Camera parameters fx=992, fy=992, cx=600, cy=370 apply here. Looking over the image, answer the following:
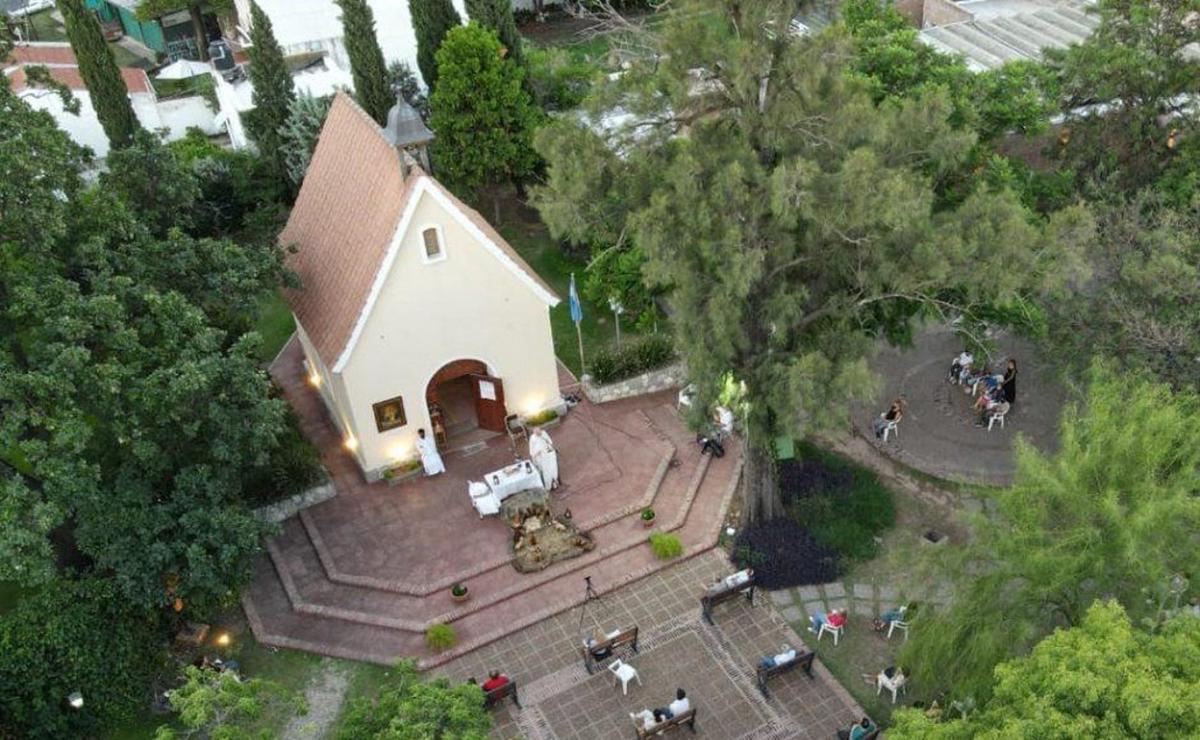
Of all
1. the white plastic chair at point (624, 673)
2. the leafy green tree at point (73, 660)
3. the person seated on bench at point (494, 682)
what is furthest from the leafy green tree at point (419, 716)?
the leafy green tree at point (73, 660)

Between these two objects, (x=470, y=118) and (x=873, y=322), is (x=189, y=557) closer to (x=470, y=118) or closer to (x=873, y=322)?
(x=873, y=322)

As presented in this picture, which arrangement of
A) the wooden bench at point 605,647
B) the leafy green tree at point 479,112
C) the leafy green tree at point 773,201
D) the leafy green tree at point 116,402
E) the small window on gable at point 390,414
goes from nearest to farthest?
the leafy green tree at point 773,201 → the leafy green tree at point 116,402 → the wooden bench at point 605,647 → the small window on gable at point 390,414 → the leafy green tree at point 479,112

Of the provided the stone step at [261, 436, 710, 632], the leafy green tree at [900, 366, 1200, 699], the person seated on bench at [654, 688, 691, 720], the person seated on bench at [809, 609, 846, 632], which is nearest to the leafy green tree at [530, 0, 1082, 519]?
the leafy green tree at [900, 366, 1200, 699]

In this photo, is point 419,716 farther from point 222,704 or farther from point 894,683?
point 894,683

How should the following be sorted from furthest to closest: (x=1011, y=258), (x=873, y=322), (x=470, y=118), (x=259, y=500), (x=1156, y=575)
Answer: (x=470, y=118)
(x=259, y=500)
(x=873, y=322)
(x=1011, y=258)
(x=1156, y=575)

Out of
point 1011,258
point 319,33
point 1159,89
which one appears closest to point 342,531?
point 1011,258

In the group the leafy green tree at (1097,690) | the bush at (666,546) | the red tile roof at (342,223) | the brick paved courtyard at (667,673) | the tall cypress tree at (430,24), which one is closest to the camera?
the leafy green tree at (1097,690)

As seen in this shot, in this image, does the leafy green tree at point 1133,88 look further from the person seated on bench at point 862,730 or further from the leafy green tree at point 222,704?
the leafy green tree at point 222,704
